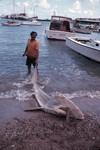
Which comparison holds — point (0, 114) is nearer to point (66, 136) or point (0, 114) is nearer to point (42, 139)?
point (42, 139)

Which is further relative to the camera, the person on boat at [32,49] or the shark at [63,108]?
the person on boat at [32,49]

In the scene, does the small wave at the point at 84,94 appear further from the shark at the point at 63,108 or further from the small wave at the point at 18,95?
the small wave at the point at 18,95

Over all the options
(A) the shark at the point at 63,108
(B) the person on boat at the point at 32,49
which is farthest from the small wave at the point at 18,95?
(B) the person on boat at the point at 32,49

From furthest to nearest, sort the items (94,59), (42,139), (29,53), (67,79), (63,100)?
(94,59)
(67,79)
(29,53)
(63,100)
(42,139)

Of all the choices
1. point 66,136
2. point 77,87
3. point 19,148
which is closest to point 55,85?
point 77,87

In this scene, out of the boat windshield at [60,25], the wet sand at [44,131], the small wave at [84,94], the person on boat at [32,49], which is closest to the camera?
the wet sand at [44,131]

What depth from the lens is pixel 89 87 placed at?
20.7 feet

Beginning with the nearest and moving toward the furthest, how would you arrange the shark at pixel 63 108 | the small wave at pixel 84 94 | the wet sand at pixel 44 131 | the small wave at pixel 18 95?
the wet sand at pixel 44 131, the shark at pixel 63 108, the small wave at pixel 18 95, the small wave at pixel 84 94

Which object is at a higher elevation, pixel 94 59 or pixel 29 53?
pixel 29 53

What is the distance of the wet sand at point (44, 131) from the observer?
2.92 metres

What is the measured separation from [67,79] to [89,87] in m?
1.19

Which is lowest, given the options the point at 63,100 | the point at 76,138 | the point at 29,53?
the point at 76,138

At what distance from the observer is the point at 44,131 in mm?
3287

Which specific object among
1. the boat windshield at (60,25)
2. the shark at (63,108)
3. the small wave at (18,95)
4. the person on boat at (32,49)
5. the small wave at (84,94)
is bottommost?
the small wave at (84,94)
